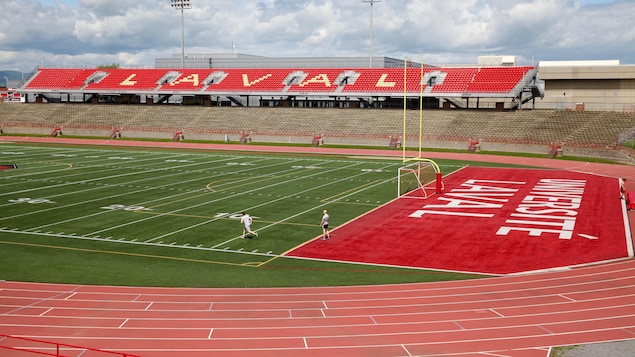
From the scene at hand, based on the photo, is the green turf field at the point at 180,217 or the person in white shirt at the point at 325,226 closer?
the green turf field at the point at 180,217

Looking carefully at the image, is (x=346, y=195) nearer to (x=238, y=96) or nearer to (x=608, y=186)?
(x=608, y=186)

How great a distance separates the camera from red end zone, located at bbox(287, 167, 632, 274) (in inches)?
806

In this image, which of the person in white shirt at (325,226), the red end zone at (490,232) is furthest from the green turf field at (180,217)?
the red end zone at (490,232)

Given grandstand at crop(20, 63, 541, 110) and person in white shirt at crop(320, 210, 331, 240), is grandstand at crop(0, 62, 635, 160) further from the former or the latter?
person in white shirt at crop(320, 210, 331, 240)

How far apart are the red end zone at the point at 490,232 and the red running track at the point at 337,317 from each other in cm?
227

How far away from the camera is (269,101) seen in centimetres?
7931

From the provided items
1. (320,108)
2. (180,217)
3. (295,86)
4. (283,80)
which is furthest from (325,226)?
(283,80)

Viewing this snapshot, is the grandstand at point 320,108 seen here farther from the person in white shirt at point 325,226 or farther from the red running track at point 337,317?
the red running track at point 337,317

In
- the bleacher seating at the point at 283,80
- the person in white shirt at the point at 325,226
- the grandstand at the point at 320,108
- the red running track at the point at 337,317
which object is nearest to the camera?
the red running track at the point at 337,317

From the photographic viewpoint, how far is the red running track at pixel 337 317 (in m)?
13.1

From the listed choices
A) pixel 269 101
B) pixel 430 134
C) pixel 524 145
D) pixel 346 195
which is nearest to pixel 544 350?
pixel 346 195

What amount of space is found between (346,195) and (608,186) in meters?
16.0

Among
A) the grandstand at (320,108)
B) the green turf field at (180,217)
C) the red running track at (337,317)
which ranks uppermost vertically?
the grandstand at (320,108)

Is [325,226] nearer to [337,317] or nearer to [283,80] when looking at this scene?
[337,317]
